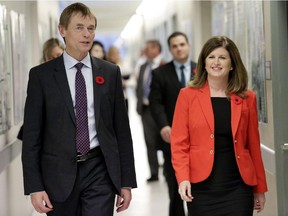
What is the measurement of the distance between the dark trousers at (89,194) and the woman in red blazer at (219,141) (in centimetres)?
48

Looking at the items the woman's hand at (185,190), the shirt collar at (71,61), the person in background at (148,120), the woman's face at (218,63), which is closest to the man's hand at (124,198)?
the woman's hand at (185,190)

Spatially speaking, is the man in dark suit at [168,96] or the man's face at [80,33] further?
the man in dark suit at [168,96]

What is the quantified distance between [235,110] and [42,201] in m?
1.24

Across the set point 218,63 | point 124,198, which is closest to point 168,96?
point 218,63

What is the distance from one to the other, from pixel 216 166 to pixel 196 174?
130 millimetres

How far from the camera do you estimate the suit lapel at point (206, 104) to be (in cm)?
369

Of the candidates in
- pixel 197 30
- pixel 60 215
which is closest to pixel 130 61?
pixel 197 30

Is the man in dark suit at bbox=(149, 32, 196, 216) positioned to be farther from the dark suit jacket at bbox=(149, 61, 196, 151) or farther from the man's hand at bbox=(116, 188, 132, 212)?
the man's hand at bbox=(116, 188, 132, 212)

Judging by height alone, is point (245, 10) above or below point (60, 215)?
above

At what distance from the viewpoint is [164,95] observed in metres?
5.75

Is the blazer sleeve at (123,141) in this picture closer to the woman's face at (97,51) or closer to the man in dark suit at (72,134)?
the man in dark suit at (72,134)

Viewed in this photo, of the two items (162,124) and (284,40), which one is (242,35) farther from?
(284,40)

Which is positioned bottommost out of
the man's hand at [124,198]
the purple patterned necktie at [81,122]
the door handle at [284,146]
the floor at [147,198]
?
the floor at [147,198]

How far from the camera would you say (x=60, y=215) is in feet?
11.5
